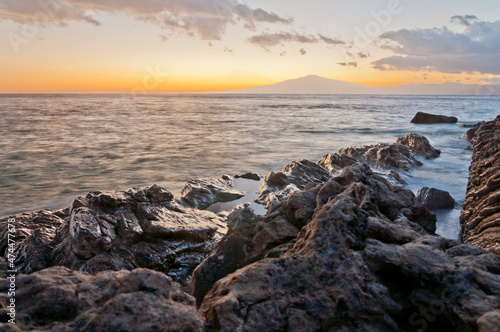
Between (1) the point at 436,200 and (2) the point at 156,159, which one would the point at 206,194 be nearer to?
(1) the point at 436,200

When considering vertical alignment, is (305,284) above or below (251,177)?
above

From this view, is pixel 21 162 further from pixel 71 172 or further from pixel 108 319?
pixel 108 319

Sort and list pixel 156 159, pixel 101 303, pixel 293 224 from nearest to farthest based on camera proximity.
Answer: pixel 101 303
pixel 293 224
pixel 156 159

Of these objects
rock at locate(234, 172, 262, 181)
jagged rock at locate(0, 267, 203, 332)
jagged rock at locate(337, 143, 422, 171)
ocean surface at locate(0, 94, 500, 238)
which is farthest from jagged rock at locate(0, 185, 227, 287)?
jagged rock at locate(337, 143, 422, 171)

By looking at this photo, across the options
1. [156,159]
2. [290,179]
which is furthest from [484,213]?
[156,159]

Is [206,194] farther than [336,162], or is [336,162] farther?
[336,162]

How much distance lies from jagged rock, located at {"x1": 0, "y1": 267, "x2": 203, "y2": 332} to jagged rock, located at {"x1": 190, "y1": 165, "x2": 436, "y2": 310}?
122 centimetres

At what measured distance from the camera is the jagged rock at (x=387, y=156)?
13578mm

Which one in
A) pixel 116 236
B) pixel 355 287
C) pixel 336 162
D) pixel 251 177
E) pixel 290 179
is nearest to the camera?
pixel 355 287

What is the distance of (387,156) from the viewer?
546 inches

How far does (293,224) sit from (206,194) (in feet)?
17.9

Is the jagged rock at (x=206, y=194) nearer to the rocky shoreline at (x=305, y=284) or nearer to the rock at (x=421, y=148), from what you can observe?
the rocky shoreline at (x=305, y=284)

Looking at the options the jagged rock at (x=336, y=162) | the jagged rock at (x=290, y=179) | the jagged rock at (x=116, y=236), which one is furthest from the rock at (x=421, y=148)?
the jagged rock at (x=116, y=236)

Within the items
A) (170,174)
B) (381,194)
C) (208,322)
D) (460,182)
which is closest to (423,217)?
(381,194)
